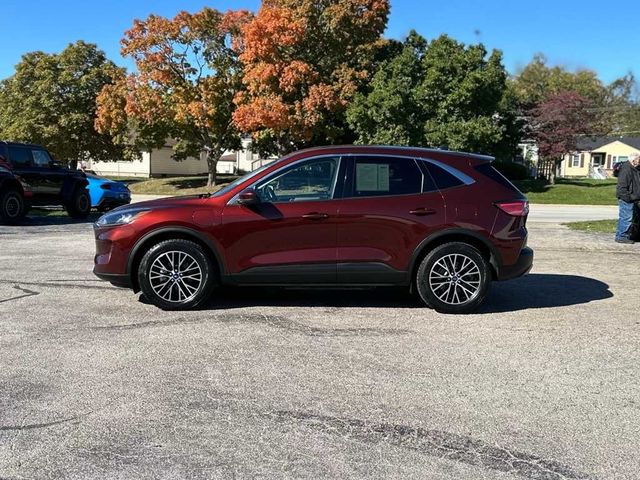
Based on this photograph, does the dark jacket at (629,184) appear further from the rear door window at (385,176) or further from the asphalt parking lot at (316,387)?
the rear door window at (385,176)

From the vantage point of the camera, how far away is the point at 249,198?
638 centimetres

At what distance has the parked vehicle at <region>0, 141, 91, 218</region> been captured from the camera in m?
15.3

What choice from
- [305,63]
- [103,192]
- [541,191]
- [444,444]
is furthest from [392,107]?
[444,444]

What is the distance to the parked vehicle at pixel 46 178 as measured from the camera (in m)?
15.3

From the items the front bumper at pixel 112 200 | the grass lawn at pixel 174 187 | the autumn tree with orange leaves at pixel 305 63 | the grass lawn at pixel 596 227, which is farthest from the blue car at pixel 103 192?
the grass lawn at pixel 174 187

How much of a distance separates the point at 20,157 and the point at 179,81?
19.8m

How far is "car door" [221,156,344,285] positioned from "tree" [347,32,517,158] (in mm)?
22323

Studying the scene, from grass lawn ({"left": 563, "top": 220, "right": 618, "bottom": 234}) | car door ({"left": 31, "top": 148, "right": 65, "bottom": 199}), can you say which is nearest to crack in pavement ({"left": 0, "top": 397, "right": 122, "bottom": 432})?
car door ({"left": 31, "top": 148, "right": 65, "bottom": 199})

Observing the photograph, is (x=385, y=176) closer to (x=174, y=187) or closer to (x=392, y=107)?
(x=392, y=107)

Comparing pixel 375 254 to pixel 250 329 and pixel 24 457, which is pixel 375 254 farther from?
pixel 24 457

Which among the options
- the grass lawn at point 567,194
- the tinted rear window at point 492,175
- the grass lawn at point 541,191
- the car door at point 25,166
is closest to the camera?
the tinted rear window at point 492,175

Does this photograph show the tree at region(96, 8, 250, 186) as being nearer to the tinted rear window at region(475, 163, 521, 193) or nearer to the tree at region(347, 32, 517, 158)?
the tree at region(347, 32, 517, 158)

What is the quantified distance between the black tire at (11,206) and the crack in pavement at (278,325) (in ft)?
33.7

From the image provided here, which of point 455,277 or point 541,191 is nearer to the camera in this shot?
point 455,277
